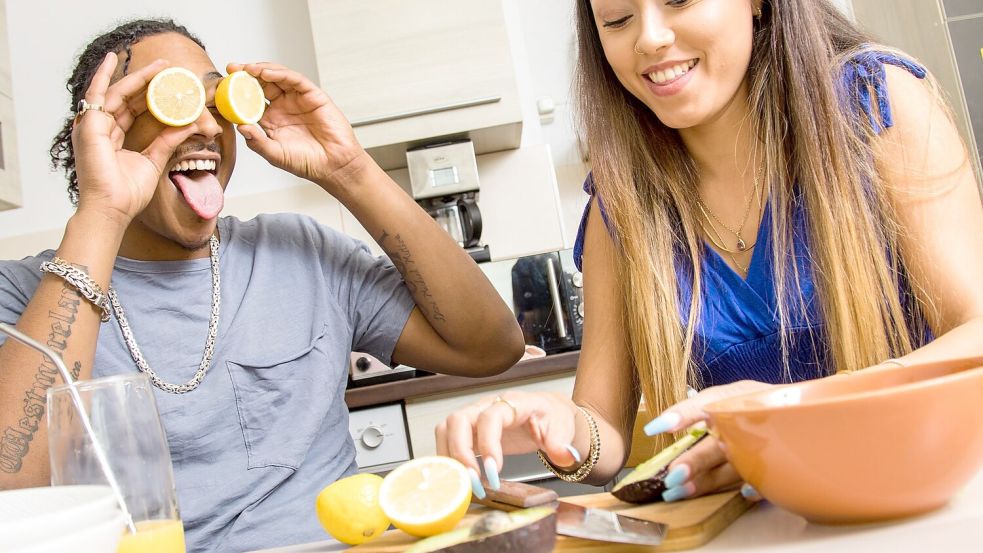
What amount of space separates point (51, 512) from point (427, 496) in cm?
32

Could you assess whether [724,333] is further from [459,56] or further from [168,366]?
[459,56]

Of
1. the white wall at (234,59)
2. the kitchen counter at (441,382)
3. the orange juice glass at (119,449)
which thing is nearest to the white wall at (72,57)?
the white wall at (234,59)

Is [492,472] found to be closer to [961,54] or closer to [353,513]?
[353,513]

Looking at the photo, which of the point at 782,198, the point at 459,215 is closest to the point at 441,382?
the point at 459,215

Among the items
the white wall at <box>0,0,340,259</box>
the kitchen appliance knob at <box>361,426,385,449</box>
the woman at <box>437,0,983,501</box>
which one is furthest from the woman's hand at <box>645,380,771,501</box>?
the white wall at <box>0,0,340,259</box>

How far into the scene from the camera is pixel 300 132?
161cm

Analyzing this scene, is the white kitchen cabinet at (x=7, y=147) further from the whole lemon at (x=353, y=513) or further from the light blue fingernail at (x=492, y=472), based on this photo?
the light blue fingernail at (x=492, y=472)

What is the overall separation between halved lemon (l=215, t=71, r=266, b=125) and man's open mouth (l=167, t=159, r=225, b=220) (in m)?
0.11

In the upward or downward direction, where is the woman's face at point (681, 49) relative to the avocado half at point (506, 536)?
upward

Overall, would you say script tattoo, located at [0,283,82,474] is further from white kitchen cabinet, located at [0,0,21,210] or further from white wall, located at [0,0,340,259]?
white wall, located at [0,0,340,259]

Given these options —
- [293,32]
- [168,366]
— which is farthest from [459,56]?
[168,366]

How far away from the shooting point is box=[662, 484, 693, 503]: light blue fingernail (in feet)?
2.50

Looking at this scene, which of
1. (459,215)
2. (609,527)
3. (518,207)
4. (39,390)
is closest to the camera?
(609,527)

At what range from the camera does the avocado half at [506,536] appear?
577 millimetres
